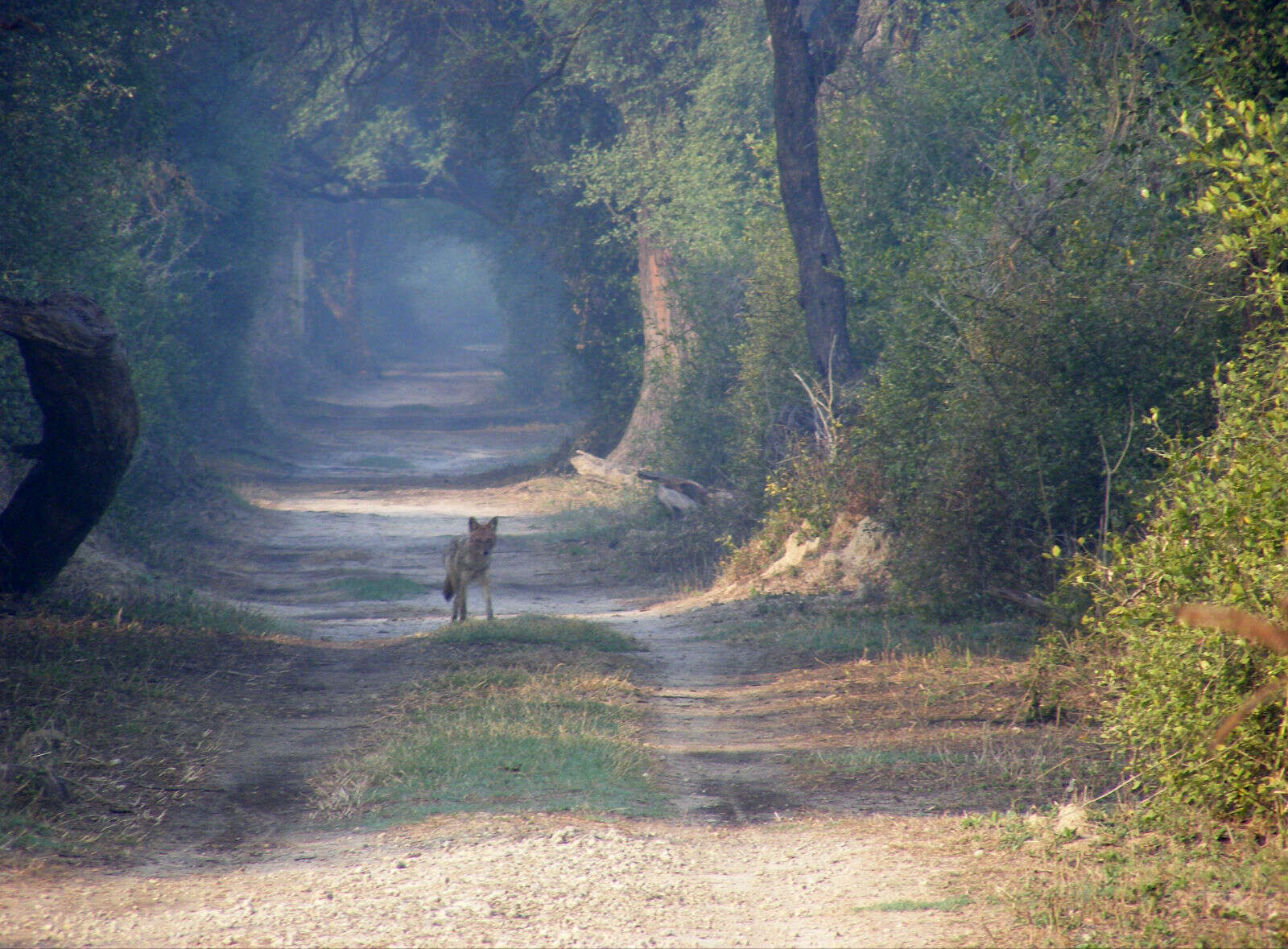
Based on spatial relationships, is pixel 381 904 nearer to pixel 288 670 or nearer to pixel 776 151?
pixel 288 670

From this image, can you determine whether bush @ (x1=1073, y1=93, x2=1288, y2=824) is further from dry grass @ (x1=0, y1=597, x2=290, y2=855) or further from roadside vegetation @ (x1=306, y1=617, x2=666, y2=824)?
dry grass @ (x1=0, y1=597, x2=290, y2=855)

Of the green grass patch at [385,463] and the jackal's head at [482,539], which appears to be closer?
the jackal's head at [482,539]

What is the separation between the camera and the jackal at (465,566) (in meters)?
14.4

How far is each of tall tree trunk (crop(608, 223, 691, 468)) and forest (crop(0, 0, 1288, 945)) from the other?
6.6 inches

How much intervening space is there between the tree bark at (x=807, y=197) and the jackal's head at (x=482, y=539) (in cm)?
605

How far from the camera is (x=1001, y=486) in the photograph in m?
10.9

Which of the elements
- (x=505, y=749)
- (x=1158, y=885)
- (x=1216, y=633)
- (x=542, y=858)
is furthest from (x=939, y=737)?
(x=542, y=858)

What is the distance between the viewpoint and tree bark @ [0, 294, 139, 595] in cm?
912

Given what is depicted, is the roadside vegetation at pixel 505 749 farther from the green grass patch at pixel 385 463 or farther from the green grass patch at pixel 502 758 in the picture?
the green grass patch at pixel 385 463

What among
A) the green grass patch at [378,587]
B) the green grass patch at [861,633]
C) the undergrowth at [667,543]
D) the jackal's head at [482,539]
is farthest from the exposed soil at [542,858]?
the undergrowth at [667,543]

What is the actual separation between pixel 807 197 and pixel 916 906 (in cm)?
1427

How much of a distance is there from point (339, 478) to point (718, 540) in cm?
1536

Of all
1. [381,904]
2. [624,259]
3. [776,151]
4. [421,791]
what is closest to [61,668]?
[421,791]

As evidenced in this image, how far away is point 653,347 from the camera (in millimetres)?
27406
